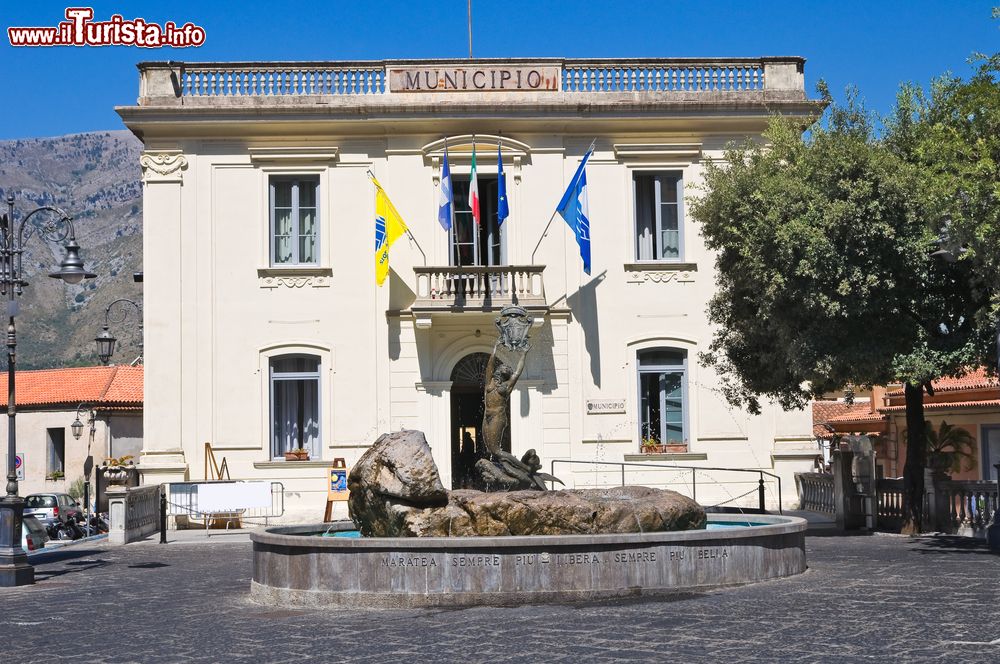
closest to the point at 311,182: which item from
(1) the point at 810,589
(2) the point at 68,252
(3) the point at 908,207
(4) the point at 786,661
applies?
(2) the point at 68,252

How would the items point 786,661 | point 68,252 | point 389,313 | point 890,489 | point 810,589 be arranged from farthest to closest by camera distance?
1. point 389,313
2. point 890,489
3. point 68,252
4. point 810,589
5. point 786,661

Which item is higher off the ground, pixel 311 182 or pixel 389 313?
pixel 311 182

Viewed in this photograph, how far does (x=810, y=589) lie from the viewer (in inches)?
520

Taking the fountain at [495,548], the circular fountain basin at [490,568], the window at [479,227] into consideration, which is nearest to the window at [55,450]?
the window at [479,227]

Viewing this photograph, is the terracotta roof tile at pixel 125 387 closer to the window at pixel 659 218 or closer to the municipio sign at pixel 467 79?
the municipio sign at pixel 467 79

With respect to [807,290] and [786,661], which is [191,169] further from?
[786,661]

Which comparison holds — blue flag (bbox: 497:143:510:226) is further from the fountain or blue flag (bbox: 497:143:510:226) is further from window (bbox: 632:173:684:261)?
the fountain

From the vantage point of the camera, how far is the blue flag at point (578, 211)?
2484cm

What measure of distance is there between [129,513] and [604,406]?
9.80 meters

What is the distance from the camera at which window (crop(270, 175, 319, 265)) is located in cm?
2675

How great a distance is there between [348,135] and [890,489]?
13153 millimetres

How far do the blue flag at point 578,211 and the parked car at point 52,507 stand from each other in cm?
1764

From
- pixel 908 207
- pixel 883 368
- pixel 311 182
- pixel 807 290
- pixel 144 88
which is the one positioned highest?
pixel 144 88

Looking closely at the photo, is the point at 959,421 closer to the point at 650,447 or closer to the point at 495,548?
the point at 650,447
